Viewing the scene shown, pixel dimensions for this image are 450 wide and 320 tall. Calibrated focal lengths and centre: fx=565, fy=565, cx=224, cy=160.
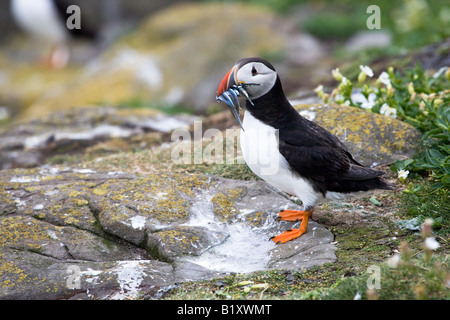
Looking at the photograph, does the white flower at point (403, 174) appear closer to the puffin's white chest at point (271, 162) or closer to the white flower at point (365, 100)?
the puffin's white chest at point (271, 162)

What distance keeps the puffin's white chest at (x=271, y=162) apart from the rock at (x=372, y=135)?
3.96 feet

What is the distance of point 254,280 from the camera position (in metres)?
4.04

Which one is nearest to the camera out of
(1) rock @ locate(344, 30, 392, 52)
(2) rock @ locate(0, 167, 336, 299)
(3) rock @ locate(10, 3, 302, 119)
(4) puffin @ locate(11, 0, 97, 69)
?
(2) rock @ locate(0, 167, 336, 299)

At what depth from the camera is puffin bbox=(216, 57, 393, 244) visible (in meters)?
4.65

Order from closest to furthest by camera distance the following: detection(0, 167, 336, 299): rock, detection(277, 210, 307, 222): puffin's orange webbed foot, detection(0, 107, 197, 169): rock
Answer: detection(0, 167, 336, 299): rock < detection(277, 210, 307, 222): puffin's orange webbed foot < detection(0, 107, 197, 169): rock

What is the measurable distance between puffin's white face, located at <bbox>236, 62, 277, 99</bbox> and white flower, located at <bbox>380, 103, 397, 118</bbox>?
75.0 inches

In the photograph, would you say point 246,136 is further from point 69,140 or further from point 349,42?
point 349,42

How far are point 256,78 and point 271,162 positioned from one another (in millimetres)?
707

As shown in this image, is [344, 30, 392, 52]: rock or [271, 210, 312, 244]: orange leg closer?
[271, 210, 312, 244]: orange leg

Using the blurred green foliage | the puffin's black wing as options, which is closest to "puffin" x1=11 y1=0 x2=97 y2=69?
the blurred green foliage

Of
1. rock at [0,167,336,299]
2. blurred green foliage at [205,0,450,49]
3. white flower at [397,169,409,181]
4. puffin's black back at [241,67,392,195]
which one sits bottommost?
rock at [0,167,336,299]

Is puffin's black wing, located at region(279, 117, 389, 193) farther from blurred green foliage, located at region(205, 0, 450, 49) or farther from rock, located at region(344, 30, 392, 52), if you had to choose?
rock, located at region(344, 30, 392, 52)
